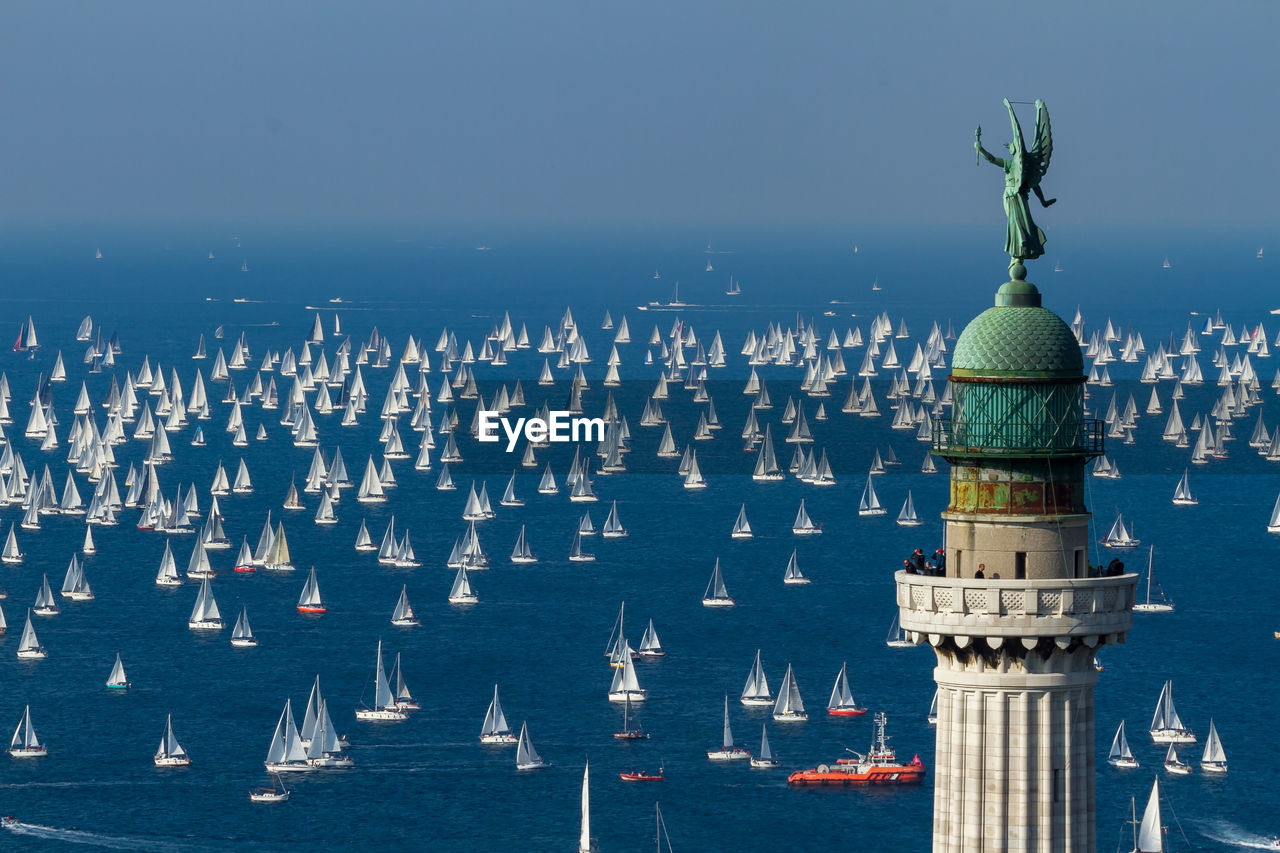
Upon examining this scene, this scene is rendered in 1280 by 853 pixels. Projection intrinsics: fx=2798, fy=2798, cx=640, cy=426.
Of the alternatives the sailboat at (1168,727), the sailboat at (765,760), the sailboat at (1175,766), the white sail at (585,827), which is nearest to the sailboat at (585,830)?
the white sail at (585,827)

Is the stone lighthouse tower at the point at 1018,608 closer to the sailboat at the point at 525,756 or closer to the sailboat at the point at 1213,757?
the sailboat at the point at 1213,757

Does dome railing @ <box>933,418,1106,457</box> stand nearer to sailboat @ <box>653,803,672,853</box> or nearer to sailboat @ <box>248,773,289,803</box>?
sailboat @ <box>653,803,672,853</box>

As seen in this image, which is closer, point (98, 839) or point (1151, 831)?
point (1151, 831)

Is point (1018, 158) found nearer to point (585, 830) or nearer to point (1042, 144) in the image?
point (1042, 144)

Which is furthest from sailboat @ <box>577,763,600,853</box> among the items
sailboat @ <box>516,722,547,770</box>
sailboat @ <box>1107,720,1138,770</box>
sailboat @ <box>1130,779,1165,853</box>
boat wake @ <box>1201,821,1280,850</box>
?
sailboat @ <box>1107,720,1138,770</box>

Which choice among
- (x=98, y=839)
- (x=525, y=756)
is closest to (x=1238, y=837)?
(x=525, y=756)

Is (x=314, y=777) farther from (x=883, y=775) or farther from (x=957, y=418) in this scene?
(x=957, y=418)

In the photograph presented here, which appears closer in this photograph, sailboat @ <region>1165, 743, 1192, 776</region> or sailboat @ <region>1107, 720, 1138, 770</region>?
sailboat @ <region>1165, 743, 1192, 776</region>
